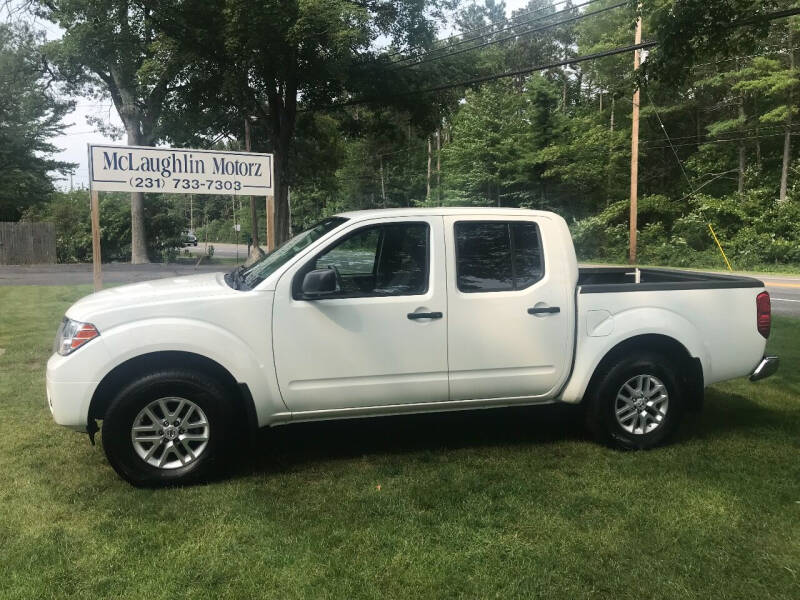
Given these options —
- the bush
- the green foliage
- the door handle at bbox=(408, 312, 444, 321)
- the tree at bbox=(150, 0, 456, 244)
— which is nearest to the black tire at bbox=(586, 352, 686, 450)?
the door handle at bbox=(408, 312, 444, 321)

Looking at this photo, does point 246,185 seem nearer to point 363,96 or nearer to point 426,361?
point 426,361

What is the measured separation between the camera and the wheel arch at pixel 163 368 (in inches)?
164

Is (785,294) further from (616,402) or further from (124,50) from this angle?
(124,50)

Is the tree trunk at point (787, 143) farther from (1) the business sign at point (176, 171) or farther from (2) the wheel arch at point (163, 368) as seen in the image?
(2) the wheel arch at point (163, 368)

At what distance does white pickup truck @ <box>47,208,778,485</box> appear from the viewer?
416cm

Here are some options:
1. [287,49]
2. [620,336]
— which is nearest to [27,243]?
[287,49]

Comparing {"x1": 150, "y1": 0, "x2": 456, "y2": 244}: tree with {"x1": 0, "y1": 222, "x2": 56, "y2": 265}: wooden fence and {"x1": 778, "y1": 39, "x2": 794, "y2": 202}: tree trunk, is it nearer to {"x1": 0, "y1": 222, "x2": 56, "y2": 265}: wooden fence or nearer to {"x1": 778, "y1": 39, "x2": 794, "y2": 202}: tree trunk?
{"x1": 0, "y1": 222, "x2": 56, "y2": 265}: wooden fence

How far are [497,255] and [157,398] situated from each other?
251 centimetres

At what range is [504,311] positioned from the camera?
466 centimetres

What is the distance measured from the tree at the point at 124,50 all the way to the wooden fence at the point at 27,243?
575 centimetres

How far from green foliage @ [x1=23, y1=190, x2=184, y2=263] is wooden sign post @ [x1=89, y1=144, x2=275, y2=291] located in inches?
997

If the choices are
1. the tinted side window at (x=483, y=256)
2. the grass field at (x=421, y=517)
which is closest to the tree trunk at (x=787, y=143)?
the grass field at (x=421, y=517)

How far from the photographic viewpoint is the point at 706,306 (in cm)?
501

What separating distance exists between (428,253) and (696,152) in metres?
36.5
